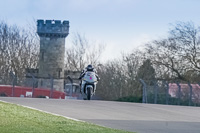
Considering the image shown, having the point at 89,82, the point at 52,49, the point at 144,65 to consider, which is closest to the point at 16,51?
the point at 52,49

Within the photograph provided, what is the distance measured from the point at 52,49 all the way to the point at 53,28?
2928mm

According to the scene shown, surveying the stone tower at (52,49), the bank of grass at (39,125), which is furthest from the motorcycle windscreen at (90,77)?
the stone tower at (52,49)

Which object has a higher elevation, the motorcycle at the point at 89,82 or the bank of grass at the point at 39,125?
the motorcycle at the point at 89,82

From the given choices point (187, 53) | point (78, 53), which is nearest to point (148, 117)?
point (187, 53)

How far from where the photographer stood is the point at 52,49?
8119 cm

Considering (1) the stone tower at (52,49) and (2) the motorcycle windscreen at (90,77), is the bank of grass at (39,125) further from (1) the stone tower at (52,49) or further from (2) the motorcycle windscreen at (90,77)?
(1) the stone tower at (52,49)

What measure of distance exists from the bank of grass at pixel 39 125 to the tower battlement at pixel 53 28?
212 feet

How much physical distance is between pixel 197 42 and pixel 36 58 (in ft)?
137

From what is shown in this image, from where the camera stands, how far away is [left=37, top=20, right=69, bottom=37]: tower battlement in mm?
79875

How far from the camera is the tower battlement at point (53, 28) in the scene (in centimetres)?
7988

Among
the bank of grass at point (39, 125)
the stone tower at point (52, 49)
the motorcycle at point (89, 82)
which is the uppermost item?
the stone tower at point (52, 49)

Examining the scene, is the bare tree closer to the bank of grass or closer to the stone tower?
the stone tower

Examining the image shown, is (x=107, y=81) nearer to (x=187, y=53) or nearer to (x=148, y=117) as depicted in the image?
(x=187, y=53)

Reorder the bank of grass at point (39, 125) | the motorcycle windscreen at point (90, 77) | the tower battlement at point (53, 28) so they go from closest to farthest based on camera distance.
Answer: the bank of grass at point (39, 125) → the motorcycle windscreen at point (90, 77) → the tower battlement at point (53, 28)
